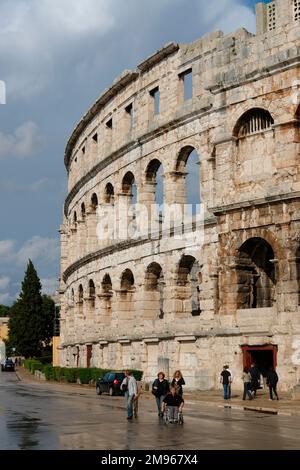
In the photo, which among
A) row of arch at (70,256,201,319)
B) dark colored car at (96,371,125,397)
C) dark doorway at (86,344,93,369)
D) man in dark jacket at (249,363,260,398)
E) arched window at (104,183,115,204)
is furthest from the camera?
dark doorway at (86,344,93,369)

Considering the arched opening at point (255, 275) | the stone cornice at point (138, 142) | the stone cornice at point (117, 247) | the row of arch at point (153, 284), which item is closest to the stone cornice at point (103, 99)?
the stone cornice at point (138, 142)

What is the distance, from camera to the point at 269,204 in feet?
96.2

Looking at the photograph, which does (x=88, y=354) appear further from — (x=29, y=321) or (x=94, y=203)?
(x=29, y=321)

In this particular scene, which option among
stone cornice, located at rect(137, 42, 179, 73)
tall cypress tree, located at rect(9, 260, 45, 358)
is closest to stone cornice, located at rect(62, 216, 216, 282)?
stone cornice, located at rect(137, 42, 179, 73)

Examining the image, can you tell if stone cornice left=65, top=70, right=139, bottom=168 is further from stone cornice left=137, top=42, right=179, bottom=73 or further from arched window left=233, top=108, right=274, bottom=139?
arched window left=233, top=108, right=274, bottom=139

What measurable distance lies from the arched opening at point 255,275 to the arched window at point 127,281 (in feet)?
34.4

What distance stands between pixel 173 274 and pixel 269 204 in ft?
25.1

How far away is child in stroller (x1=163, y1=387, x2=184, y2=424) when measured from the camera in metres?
18.5

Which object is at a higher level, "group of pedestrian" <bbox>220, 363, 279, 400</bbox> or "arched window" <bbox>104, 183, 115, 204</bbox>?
"arched window" <bbox>104, 183, 115, 204</bbox>

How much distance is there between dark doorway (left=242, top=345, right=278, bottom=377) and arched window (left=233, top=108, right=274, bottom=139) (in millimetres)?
9058

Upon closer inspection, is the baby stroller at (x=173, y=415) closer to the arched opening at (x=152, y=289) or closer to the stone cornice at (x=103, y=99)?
the arched opening at (x=152, y=289)

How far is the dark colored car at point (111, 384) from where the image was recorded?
108 feet
